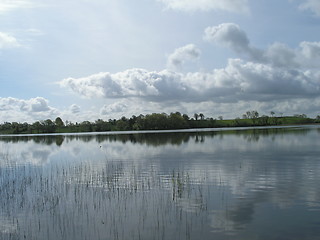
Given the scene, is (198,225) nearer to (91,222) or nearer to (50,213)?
(91,222)

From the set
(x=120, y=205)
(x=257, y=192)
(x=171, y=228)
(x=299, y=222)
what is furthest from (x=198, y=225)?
(x=257, y=192)

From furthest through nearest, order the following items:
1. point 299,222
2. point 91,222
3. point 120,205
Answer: point 120,205, point 91,222, point 299,222

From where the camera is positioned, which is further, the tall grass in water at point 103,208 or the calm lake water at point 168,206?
the tall grass in water at point 103,208

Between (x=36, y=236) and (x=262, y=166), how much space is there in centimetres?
1917

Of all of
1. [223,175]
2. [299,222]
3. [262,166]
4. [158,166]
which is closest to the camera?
[299,222]

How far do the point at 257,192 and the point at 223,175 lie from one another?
5361mm

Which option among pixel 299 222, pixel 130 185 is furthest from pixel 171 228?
pixel 130 185

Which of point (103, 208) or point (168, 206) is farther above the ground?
point (168, 206)

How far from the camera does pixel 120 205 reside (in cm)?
1489

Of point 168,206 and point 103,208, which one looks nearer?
point 168,206

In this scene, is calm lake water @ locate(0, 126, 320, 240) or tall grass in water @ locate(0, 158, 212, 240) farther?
tall grass in water @ locate(0, 158, 212, 240)

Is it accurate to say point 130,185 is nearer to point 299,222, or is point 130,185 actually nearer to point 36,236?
point 36,236

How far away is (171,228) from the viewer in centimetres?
1146

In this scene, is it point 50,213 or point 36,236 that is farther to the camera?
point 50,213
